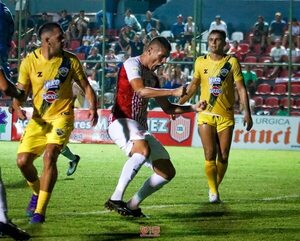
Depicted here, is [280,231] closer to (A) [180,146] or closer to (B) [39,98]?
(B) [39,98]

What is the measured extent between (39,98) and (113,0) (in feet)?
58.2

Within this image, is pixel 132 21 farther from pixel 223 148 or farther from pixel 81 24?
pixel 223 148

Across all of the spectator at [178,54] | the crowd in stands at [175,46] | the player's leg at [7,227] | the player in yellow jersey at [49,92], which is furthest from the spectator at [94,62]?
the player's leg at [7,227]

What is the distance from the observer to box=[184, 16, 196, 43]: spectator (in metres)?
27.2

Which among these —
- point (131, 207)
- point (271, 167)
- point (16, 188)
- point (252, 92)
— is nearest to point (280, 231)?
point (131, 207)

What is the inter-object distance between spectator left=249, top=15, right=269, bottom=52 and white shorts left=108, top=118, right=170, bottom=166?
17.0m

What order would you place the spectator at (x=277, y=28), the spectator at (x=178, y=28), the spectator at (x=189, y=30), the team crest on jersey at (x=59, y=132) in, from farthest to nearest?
the spectator at (x=178, y=28) → the spectator at (x=277, y=28) → the spectator at (x=189, y=30) → the team crest on jersey at (x=59, y=132)

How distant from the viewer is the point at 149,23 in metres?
28.4

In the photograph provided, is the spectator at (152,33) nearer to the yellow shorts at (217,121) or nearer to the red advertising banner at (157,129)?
the red advertising banner at (157,129)

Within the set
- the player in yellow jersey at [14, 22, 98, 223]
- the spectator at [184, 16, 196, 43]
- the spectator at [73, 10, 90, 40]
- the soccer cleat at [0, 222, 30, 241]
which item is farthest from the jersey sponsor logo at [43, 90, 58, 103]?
the spectator at [73, 10, 90, 40]

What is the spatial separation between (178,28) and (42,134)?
17.6 m

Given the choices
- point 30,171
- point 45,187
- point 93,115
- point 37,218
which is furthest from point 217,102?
point 37,218

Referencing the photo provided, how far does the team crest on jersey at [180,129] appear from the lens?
2612 centimetres

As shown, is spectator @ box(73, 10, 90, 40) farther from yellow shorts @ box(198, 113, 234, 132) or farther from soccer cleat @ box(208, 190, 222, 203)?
soccer cleat @ box(208, 190, 222, 203)
